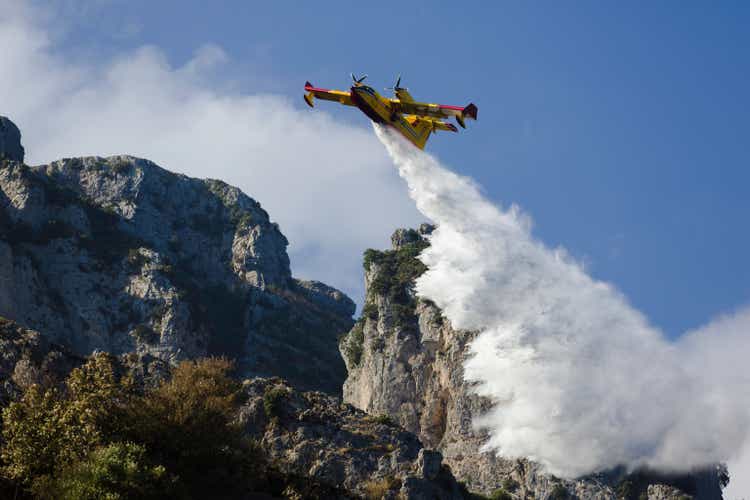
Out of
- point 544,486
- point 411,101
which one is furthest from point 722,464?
point 411,101

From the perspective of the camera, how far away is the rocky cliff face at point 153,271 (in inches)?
4375

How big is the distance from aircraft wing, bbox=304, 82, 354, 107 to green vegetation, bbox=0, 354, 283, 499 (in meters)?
27.1

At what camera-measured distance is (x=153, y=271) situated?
119 meters

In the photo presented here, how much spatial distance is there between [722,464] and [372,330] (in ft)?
138

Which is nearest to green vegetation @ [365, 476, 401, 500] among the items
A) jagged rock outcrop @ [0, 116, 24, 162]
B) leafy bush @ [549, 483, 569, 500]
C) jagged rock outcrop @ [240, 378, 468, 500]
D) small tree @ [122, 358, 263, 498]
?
jagged rock outcrop @ [240, 378, 468, 500]

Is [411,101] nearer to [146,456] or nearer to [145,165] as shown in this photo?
[146,456]

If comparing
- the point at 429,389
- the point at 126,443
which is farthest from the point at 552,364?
the point at 126,443

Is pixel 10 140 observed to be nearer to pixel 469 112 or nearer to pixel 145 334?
pixel 145 334

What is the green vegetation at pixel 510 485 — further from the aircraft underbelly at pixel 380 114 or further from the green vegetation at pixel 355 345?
the aircraft underbelly at pixel 380 114

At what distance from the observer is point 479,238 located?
105m

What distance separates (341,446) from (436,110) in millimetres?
26248

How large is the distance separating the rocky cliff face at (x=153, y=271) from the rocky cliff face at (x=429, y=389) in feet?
51.2

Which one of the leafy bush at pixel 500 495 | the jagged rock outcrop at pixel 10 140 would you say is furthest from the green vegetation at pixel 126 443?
the jagged rock outcrop at pixel 10 140

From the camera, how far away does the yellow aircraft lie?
70.2 m
